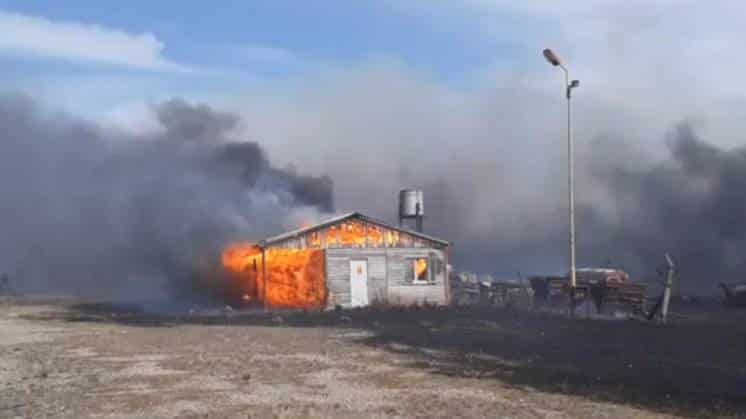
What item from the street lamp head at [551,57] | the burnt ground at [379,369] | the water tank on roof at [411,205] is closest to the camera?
the burnt ground at [379,369]

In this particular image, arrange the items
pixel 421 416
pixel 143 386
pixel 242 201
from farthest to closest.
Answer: pixel 242 201 → pixel 143 386 → pixel 421 416

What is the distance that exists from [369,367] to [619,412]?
6.15 m

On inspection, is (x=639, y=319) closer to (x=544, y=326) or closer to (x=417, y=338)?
(x=544, y=326)

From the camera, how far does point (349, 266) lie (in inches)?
1366

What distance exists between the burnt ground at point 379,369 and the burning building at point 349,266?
6.90 m

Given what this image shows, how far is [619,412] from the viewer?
35.6 feet

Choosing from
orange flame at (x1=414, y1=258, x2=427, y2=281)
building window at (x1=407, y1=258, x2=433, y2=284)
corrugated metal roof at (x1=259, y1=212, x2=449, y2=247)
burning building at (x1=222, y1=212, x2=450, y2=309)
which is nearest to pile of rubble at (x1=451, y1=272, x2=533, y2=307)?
building window at (x1=407, y1=258, x2=433, y2=284)

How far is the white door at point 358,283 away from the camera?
3453 centimetres

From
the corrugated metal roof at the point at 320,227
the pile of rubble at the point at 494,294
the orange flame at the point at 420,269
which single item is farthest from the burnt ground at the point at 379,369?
the pile of rubble at the point at 494,294

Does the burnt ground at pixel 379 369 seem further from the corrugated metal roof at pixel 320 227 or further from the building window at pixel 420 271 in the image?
the building window at pixel 420 271

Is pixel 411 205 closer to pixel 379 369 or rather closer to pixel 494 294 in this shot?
pixel 494 294

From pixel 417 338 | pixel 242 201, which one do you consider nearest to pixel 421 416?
pixel 417 338

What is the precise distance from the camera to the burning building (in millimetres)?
34344

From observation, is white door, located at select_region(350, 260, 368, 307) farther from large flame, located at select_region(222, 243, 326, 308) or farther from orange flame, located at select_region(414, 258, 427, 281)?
orange flame, located at select_region(414, 258, 427, 281)
